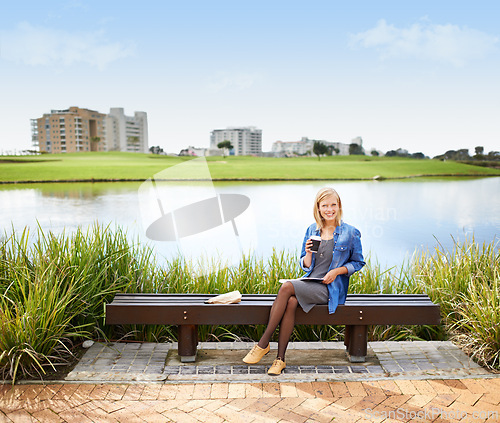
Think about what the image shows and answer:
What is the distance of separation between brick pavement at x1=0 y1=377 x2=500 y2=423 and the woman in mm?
324

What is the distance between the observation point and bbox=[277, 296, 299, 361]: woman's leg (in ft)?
9.92

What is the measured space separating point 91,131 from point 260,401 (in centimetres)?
3026

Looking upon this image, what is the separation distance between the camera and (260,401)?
2.65m

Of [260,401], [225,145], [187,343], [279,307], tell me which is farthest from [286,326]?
[225,145]

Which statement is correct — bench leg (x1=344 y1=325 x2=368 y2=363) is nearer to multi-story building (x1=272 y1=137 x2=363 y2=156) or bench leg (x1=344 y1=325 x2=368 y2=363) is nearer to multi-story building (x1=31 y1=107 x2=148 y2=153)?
multi-story building (x1=31 y1=107 x2=148 y2=153)

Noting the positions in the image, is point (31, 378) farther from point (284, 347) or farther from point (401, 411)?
point (401, 411)

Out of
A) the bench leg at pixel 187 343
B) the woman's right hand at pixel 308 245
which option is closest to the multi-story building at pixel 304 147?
the woman's right hand at pixel 308 245

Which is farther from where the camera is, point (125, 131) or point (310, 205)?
point (125, 131)

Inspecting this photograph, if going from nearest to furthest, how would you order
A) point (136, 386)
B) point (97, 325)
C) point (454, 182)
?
point (136, 386), point (97, 325), point (454, 182)

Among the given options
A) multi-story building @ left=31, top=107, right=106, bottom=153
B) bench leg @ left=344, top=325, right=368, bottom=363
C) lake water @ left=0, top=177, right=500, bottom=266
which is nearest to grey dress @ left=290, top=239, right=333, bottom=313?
bench leg @ left=344, top=325, right=368, bottom=363

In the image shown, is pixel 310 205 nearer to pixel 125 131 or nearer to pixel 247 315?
pixel 125 131

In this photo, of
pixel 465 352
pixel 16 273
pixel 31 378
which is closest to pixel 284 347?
pixel 465 352

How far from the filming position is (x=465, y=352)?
334 cm

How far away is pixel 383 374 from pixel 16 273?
2.74m
